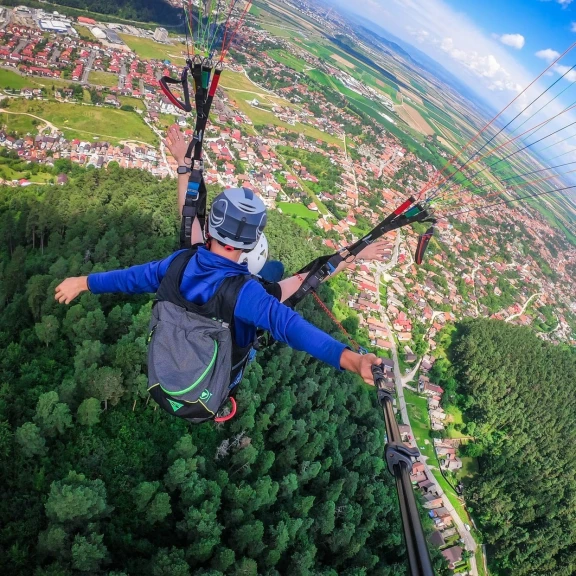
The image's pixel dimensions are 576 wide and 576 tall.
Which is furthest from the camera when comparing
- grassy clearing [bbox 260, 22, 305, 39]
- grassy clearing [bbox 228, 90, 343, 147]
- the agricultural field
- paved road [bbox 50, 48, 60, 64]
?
grassy clearing [bbox 260, 22, 305, 39]

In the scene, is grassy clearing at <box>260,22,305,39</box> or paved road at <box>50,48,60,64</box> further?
grassy clearing at <box>260,22,305,39</box>

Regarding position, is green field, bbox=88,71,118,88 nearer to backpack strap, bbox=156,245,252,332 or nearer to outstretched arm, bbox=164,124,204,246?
outstretched arm, bbox=164,124,204,246

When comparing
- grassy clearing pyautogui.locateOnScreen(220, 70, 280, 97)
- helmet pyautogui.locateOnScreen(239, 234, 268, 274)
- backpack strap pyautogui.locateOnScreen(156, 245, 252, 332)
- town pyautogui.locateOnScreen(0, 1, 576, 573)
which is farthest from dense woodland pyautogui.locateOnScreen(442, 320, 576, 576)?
grassy clearing pyautogui.locateOnScreen(220, 70, 280, 97)

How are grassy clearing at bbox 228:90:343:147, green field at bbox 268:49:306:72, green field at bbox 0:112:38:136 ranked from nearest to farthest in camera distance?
green field at bbox 0:112:38:136, grassy clearing at bbox 228:90:343:147, green field at bbox 268:49:306:72

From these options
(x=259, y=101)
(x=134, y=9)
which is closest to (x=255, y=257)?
(x=259, y=101)

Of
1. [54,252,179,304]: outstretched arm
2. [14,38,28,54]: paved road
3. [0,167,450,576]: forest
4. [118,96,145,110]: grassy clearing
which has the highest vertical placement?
[54,252,179,304]: outstretched arm

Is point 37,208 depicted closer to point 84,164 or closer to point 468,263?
point 84,164

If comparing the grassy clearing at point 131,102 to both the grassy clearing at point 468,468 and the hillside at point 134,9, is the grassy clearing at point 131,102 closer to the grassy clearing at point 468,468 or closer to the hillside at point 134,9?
the hillside at point 134,9

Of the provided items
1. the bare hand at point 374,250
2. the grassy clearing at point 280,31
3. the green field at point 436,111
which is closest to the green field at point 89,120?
the bare hand at point 374,250
